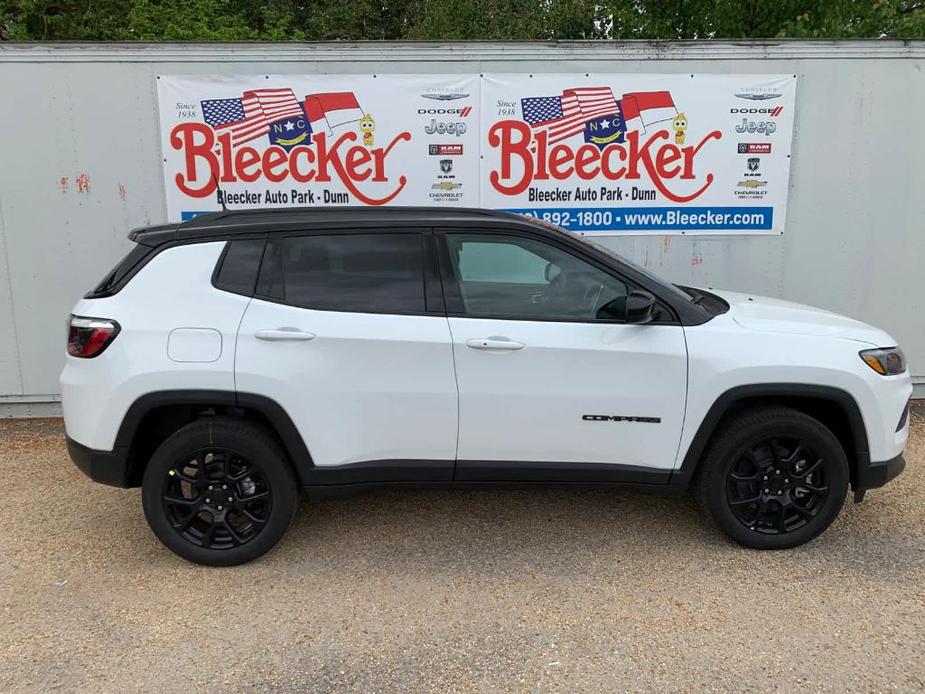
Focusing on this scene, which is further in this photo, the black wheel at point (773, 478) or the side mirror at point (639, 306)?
the black wheel at point (773, 478)

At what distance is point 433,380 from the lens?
3.34 meters

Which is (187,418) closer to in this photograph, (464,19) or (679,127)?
(679,127)

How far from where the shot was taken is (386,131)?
5.51 m

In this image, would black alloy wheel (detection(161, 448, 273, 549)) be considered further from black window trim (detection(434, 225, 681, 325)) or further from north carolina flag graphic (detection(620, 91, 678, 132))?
north carolina flag graphic (detection(620, 91, 678, 132))

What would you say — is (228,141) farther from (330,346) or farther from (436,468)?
(436,468)

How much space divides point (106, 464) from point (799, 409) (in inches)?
138

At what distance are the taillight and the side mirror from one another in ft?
7.97

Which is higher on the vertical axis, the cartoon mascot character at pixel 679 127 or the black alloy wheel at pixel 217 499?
the cartoon mascot character at pixel 679 127

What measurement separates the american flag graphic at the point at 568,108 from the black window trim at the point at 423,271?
97.0 inches

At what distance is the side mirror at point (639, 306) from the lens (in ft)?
10.7

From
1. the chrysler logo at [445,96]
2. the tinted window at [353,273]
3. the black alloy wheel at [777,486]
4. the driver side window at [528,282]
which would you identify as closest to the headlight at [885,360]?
the black alloy wheel at [777,486]

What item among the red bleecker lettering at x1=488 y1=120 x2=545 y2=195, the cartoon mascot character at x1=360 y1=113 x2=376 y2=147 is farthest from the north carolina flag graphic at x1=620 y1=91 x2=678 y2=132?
the cartoon mascot character at x1=360 y1=113 x2=376 y2=147

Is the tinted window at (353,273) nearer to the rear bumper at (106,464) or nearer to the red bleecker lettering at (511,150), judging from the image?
the rear bumper at (106,464)

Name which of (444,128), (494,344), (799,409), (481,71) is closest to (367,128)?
(444,128)
